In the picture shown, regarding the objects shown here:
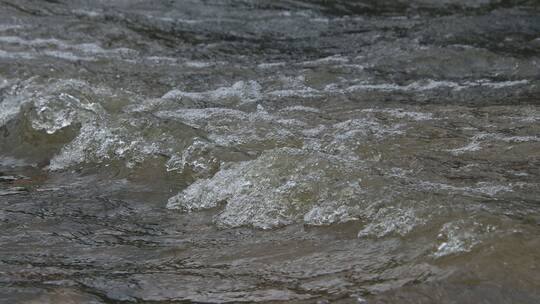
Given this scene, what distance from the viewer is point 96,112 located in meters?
5.32

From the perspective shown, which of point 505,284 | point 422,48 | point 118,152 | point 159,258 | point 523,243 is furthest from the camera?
point 422,48

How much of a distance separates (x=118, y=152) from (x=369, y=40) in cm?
405

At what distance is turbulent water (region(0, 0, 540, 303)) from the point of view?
2.92 m

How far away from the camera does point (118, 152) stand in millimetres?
4699

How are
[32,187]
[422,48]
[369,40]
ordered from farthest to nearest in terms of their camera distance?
1. [369,40]
2. [422,48]
3. [32,187]

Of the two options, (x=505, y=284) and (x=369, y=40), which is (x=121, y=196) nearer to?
(x=505, y=284)

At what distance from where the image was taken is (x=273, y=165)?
12.8 feet

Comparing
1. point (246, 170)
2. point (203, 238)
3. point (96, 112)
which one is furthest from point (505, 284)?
point (96, 112)

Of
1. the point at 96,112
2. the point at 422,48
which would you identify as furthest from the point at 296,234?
the point at 422,48

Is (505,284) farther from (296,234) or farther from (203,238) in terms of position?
(203,238)

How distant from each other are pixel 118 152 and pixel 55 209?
2.84 ft

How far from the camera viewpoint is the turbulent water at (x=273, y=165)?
9.59 ft

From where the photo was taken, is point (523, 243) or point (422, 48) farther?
point (422, 48)

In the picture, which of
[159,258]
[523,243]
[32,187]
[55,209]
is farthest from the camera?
[32,187]
